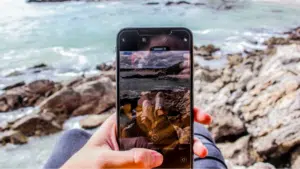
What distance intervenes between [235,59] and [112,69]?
0.67m

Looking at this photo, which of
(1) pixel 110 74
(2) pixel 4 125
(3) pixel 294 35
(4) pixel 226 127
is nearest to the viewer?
(4) pixel 226 127

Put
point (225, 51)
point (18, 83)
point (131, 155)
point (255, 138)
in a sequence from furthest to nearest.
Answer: point (225, 51) → point (18, 83) → point (255, 138) → point (131, 155)

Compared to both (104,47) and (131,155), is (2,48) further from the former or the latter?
(131,155)

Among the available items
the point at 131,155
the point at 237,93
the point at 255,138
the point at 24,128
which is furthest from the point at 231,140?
the point at 131,155

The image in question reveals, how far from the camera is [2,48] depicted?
1.47 m

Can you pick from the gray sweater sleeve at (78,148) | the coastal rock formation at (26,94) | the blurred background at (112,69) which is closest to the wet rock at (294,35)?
the blurred background at (112,69)

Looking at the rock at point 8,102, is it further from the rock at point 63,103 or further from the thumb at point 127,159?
the thumb at point 127,159

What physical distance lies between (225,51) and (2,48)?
1.21 meters

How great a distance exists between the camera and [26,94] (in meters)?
1.66

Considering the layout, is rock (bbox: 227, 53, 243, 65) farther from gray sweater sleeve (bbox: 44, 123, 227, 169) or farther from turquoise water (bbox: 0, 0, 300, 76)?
gray sweater sleeve (bbox: 44, 123, 227, 169)

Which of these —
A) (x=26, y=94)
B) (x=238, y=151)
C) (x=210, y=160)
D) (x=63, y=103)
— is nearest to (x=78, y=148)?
(x=210, y=160)

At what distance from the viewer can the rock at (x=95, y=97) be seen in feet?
5.22

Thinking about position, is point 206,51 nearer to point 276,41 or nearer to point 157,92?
point 276,41

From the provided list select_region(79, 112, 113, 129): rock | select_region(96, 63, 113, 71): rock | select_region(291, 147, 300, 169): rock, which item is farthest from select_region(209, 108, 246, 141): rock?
select_region(96, 63, 113, 71): rock
